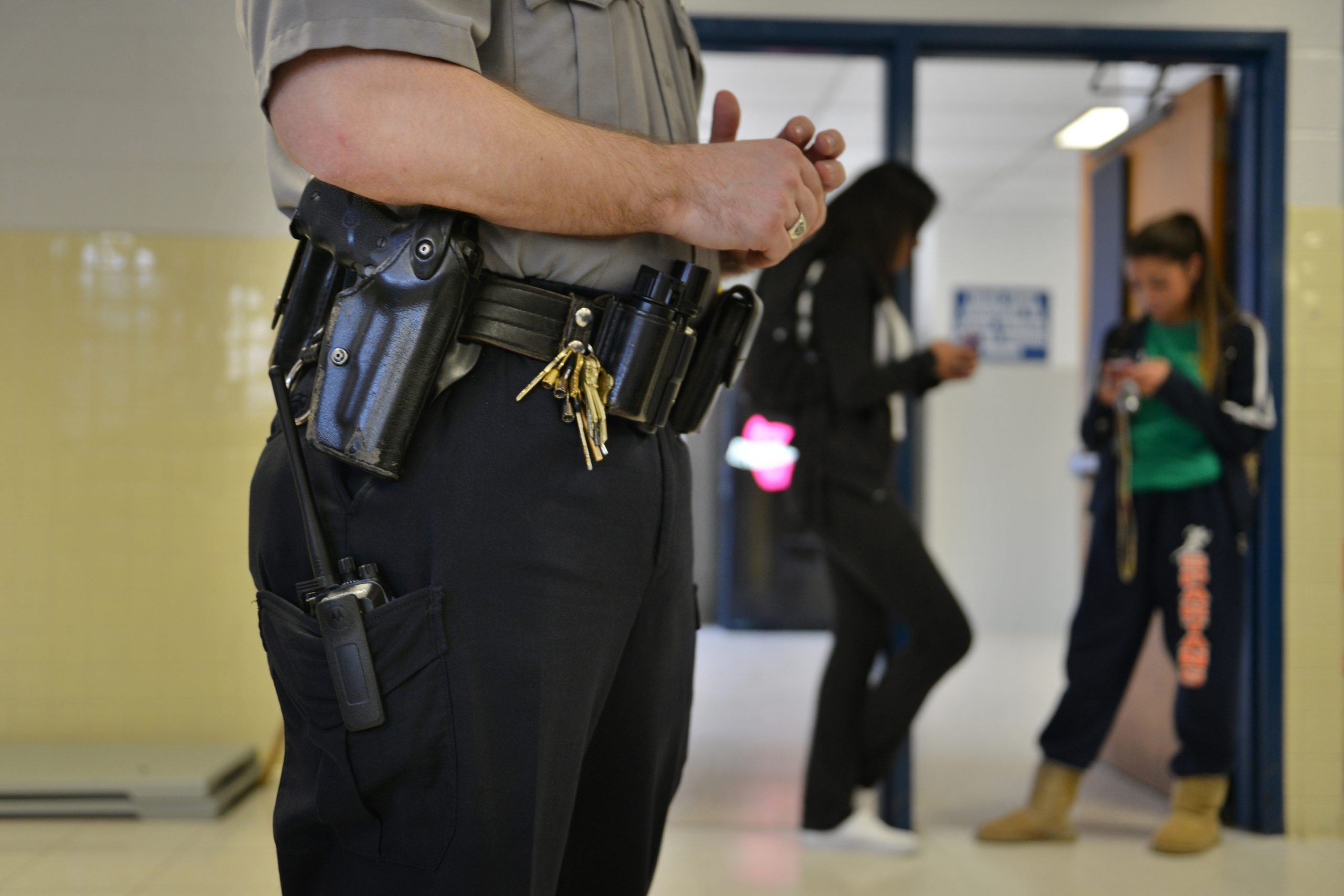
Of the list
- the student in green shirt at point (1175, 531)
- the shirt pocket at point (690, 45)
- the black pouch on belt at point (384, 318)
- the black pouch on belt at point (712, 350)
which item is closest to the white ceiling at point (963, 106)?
the student in green shirt at point (1175, 531)

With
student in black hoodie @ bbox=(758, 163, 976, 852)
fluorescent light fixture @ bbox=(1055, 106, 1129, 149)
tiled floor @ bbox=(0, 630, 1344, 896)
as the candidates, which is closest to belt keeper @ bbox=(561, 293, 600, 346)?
tiled floor @ bbox=(0, 630, 1344, 896)

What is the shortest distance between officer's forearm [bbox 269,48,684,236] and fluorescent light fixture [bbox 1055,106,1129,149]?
2897 millimetres

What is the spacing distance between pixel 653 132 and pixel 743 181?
118mm

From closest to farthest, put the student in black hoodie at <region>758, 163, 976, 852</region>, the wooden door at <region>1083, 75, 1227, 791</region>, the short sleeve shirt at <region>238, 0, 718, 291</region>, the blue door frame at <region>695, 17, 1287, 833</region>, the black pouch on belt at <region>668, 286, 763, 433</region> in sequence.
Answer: the short sleeve shirt at <region>238, 0, 718, 291</region>
the black pouch on belt at <region>668, 286, 763, 433</region>
the student in black hoodie at <region>758, 163, 976, 852</region>
the blue door frame at <region>695, 17, 1287, 833</region>
the wooden door at <region>1083, 75, 1227, 791</region>

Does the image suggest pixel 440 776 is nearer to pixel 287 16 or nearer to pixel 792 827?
pixel 287 16

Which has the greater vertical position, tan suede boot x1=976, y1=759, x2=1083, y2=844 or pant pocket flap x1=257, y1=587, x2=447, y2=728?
pant pocket flap x1=257, y1=587, x2=447, y2=728

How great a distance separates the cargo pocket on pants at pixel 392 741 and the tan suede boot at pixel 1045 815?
2.00m

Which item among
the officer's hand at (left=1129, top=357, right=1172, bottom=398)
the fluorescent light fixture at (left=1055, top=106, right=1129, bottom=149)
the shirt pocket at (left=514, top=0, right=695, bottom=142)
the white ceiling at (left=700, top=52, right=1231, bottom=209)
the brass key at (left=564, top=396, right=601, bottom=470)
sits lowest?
the brass key at (left=564, top=396, right=601, bottom=470)

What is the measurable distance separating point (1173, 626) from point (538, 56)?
2177 millimetres

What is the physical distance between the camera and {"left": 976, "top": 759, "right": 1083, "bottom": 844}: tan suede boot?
2371 mm

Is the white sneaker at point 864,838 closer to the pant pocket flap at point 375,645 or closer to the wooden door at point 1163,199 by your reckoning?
the wooden door at point 1163,199

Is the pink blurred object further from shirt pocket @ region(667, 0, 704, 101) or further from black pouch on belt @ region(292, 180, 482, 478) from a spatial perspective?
black pouch on belt @ region(292, 180, 482, 478)

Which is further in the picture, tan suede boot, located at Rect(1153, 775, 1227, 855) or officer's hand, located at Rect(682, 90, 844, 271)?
tan suede boot, located at Rect(1153, 775, 1227, 855)

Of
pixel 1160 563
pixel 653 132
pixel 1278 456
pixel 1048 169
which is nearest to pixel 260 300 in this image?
pixel 653 132
